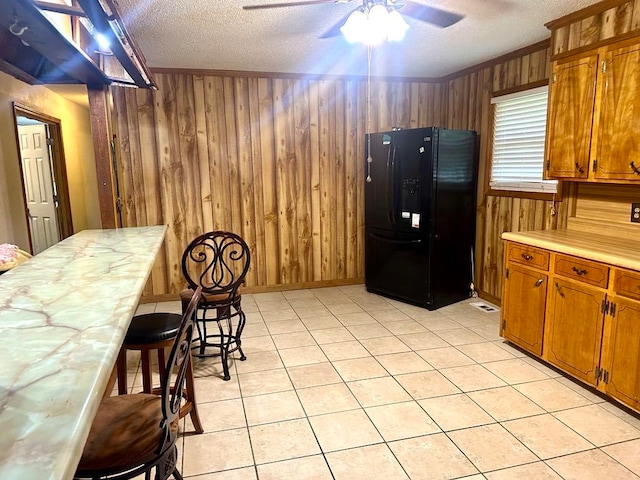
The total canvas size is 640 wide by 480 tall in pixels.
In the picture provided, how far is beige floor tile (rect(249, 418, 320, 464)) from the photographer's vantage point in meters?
2.15

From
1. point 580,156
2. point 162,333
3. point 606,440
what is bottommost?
point 606,440

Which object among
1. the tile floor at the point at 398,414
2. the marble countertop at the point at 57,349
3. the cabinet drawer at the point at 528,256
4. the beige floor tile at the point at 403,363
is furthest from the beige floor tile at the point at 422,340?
the marble countertop at the point at 57,349

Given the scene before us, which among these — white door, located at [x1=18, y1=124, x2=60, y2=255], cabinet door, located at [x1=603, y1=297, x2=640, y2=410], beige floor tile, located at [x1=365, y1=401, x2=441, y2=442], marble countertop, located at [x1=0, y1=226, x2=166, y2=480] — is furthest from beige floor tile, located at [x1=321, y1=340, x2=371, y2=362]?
white door, located at [x1=18, y1=124, x2=60, y2=255]

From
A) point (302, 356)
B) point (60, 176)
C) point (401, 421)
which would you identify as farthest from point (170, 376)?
point (60, 176)

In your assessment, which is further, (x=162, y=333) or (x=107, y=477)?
(x=162, y=333)

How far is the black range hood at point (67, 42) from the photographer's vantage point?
1.66 metres

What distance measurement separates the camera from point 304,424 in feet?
7.89

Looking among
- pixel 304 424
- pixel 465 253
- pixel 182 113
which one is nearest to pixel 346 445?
pixel 304 424

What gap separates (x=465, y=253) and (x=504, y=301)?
1.25 metres

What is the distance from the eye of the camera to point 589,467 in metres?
2.02

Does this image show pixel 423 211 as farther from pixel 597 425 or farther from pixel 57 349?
pixel 57 349

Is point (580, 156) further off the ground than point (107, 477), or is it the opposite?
point (580, 156)

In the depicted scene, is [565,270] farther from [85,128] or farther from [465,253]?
[85,128]

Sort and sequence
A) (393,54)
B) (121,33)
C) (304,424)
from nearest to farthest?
(121,33), (304,424), (393,54)
